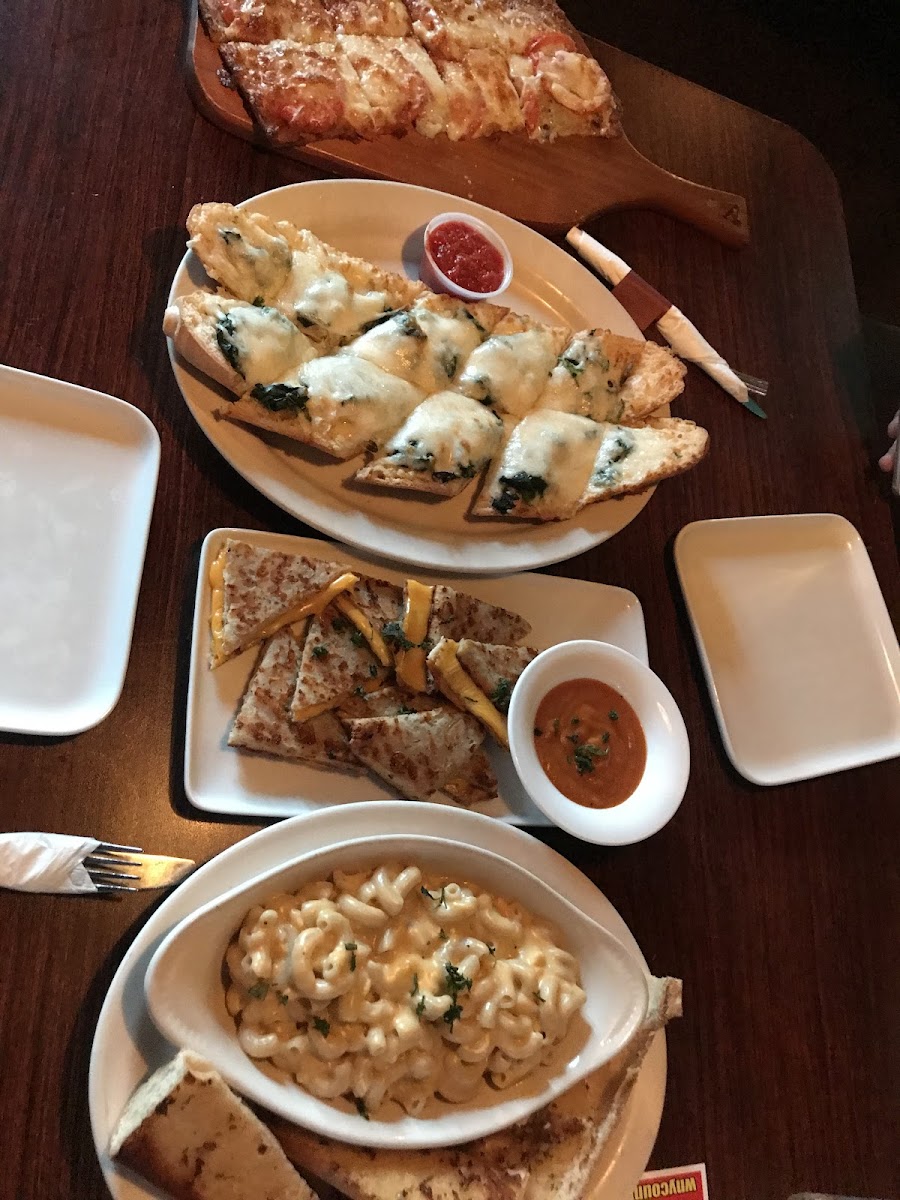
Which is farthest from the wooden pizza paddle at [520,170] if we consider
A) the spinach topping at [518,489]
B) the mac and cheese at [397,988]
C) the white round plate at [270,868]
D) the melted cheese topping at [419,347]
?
the mac and cheese at [397,988]

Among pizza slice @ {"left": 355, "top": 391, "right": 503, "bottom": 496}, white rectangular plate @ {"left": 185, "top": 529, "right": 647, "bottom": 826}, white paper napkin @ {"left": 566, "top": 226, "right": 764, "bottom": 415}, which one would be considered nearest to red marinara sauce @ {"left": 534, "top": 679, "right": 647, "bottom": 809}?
white rectangular plate @ {"left": 185, "top": 529, "right": 647, "bottom": 826}

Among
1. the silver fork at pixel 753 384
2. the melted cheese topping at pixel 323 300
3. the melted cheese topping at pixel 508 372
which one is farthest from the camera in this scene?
the silver fork at pixel 753 384

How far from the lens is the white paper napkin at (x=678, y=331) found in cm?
286

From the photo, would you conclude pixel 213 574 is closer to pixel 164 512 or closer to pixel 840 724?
pixel 164 512

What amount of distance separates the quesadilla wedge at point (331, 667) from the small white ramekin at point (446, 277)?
1090 millimetres

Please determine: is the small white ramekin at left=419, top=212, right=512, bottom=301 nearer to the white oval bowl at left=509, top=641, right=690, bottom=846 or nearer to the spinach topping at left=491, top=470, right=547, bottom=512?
the spinach topping at left=491, top=470, right=547, bottom=512

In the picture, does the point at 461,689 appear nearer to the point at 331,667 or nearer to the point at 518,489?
the point at 331,667

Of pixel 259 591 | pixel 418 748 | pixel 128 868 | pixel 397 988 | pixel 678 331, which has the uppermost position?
pixel 678 331

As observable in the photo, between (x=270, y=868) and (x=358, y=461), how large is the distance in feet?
3.49

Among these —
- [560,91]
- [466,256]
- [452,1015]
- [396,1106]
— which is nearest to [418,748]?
[452,1015]

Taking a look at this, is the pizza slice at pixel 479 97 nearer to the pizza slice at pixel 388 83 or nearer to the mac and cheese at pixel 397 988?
the pizza slice at pixel 388 83

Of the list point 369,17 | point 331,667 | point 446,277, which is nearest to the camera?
point 331,667

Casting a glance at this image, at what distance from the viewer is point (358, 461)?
7.20ft

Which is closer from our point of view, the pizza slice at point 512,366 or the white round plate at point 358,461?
the white round plate at point 358,461
